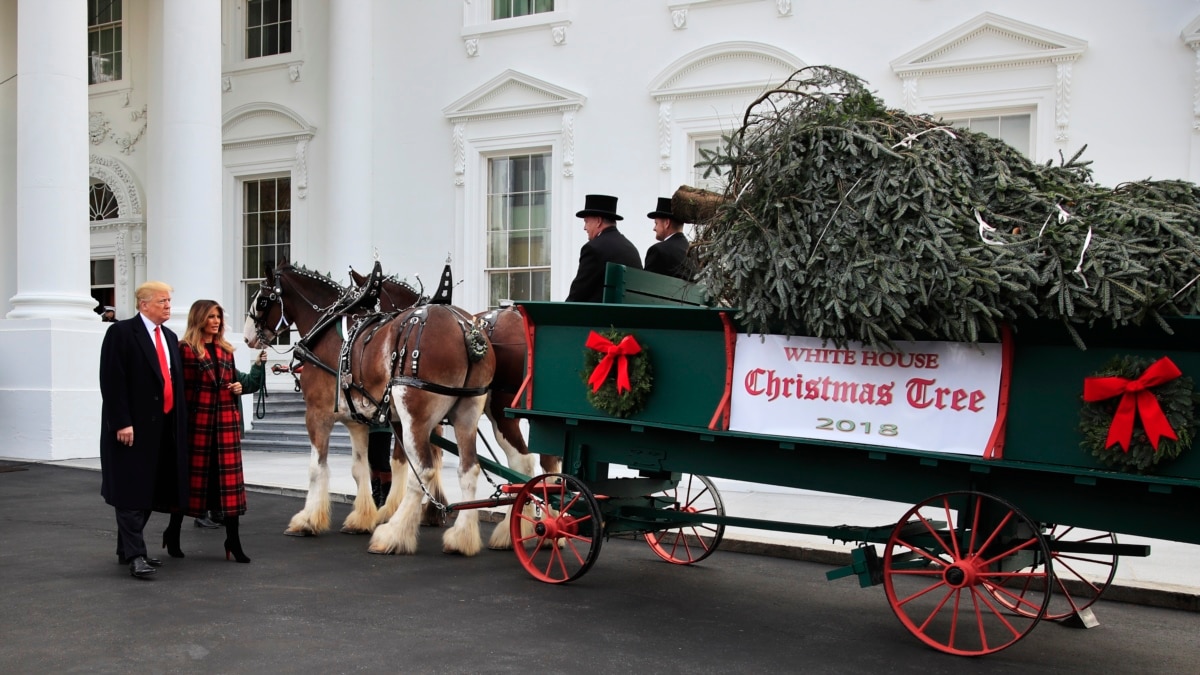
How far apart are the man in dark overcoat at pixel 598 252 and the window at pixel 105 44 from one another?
13.0 metres

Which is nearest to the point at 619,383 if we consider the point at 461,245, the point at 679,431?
the point at 679,431

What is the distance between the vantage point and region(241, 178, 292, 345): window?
1582 cm

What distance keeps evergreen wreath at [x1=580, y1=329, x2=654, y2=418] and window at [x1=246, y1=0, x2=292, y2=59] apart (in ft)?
38.5

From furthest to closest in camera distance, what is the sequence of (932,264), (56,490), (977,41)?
(977,41) → (56,490) → (932,264)

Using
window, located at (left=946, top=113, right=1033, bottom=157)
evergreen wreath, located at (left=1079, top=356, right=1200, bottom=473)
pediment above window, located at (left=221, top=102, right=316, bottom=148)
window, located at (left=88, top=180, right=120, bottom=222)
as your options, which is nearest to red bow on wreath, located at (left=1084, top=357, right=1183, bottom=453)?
evergreen wreath, located at (left=1079, top=356, right=1200, bottom=473)

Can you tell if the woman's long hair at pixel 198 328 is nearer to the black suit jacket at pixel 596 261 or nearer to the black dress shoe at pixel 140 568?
the black dress shoe at pixel 140 568

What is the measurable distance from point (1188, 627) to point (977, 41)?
718cm

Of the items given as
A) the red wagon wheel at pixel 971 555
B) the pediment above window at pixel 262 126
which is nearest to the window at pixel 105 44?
the pediment above window at pixel 262 126

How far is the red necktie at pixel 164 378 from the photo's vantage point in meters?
6.66

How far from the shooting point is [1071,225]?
4.45m

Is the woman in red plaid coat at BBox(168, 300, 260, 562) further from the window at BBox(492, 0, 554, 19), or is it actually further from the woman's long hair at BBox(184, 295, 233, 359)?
the window at BBox(492, 0, 554, 19)

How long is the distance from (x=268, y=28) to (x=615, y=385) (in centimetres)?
1253

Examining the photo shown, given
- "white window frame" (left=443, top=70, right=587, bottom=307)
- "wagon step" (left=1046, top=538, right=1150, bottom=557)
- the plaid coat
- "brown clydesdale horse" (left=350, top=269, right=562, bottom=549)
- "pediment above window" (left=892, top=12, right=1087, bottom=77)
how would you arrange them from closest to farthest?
"wagon step" (left=1046, top=538, right=1150, bottom=557) → the plaid coat → "brown clydesdale horse" (left=350, top=269, right=562, bottom=549) → "pediment above window" (left=892, top=12, right=1087, bottom=77) → "white window frame" (left=443, top=70, right=587, bottom=307)

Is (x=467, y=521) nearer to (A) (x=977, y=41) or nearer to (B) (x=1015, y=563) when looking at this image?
(B) (x=1015, y=563)
